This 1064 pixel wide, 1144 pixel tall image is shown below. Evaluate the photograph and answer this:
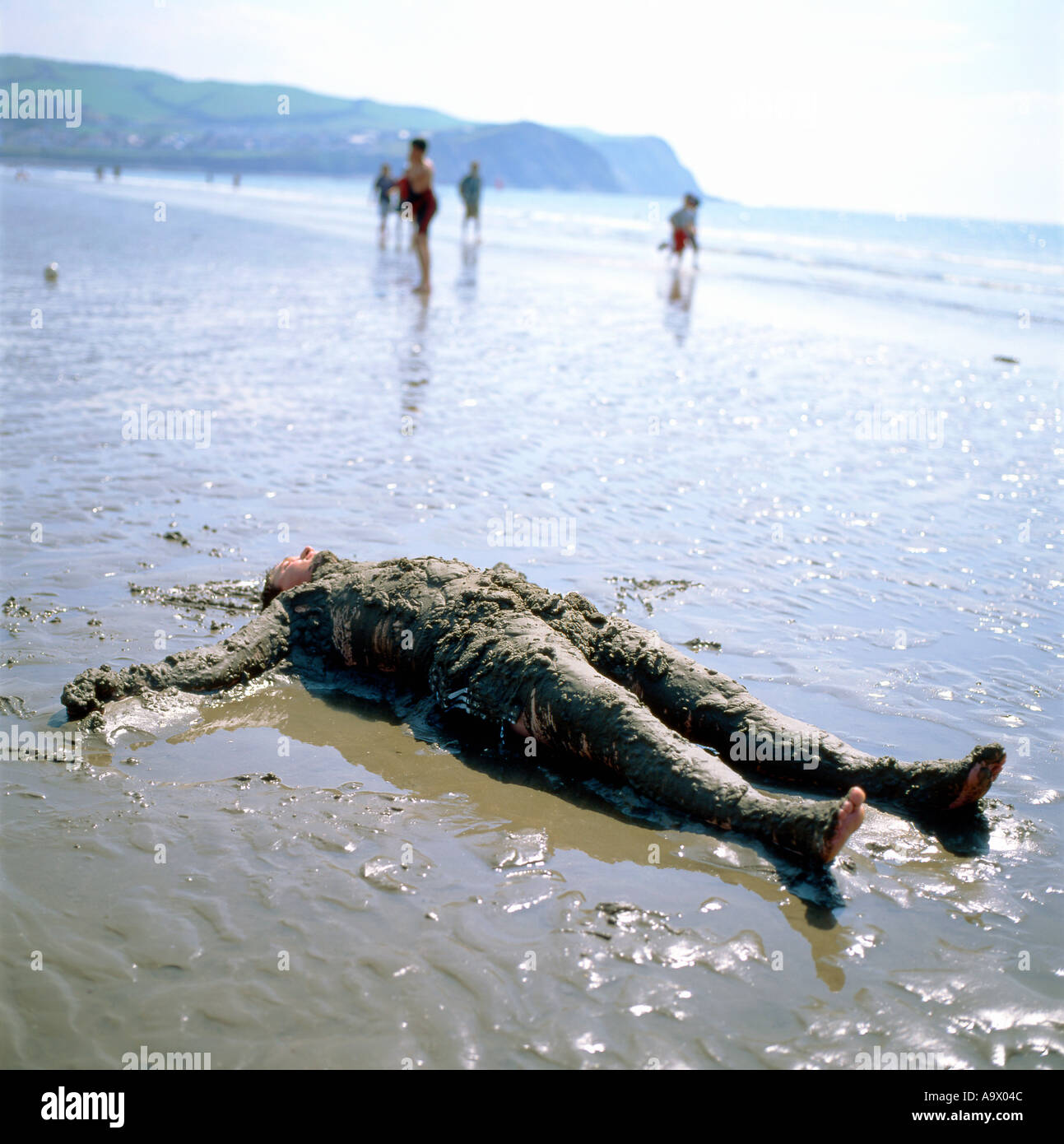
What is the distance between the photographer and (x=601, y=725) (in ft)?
13.2

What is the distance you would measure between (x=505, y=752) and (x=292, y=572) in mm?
1774

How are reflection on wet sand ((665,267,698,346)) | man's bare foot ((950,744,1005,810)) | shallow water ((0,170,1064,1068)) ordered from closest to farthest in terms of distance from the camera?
shallow water ((0,170,1064,1068))
man's bare foot ((950,744,1005,810))
reflection on wet sand ((665,267,698,346))

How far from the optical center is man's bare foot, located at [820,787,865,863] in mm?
3340

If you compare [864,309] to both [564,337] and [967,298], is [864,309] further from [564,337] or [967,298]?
[564,337]

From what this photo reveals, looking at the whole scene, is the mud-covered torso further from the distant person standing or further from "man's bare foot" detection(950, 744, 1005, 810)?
the distant person standing

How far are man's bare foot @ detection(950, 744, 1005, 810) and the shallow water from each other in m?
0.21

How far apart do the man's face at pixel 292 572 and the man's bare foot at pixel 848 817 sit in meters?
3.17

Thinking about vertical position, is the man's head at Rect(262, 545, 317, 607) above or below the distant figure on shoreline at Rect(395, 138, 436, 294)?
below

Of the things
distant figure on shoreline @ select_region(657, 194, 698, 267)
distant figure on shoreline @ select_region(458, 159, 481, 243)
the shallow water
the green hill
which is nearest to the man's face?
the shallow water

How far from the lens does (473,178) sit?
1235 inches

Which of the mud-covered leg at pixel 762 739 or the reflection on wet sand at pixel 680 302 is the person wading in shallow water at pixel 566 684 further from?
the reflection on wet sand at pixel 680 302

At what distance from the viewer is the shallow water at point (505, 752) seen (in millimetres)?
2908

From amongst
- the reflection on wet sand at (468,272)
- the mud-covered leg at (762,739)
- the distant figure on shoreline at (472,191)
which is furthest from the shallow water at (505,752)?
the distant figure on shoreline at (472,191)

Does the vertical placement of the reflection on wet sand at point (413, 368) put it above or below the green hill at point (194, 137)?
below
